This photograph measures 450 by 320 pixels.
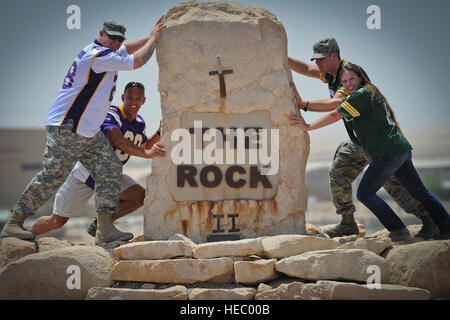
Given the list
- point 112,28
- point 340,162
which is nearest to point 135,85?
point 112,28

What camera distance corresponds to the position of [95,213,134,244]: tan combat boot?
4828 mm

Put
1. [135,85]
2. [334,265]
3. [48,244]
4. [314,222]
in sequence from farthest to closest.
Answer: [314,222] → [135,85] → [48,244] → [334,265]

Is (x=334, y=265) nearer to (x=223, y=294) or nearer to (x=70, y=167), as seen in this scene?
(x=223, y=294)

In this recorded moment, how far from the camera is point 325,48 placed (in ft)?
17.2

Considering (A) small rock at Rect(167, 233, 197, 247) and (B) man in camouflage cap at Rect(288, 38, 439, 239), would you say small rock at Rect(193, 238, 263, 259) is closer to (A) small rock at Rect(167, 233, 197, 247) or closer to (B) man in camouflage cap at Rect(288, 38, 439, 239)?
(A) small rock at Rect(167, 233, 197, 247)

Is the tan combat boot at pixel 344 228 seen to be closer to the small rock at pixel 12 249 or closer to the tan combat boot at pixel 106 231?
the tan combat boot at pixel 106 231

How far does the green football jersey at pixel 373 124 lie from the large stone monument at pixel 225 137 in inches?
25.5

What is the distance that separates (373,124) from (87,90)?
8.60 ft

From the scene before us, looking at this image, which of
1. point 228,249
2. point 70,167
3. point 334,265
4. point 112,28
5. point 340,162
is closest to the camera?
point 334,265

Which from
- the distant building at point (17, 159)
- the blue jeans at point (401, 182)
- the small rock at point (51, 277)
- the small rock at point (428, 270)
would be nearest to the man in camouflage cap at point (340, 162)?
the blue jeans at point (401, 182)

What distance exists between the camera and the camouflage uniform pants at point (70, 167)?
4586 millimetres
